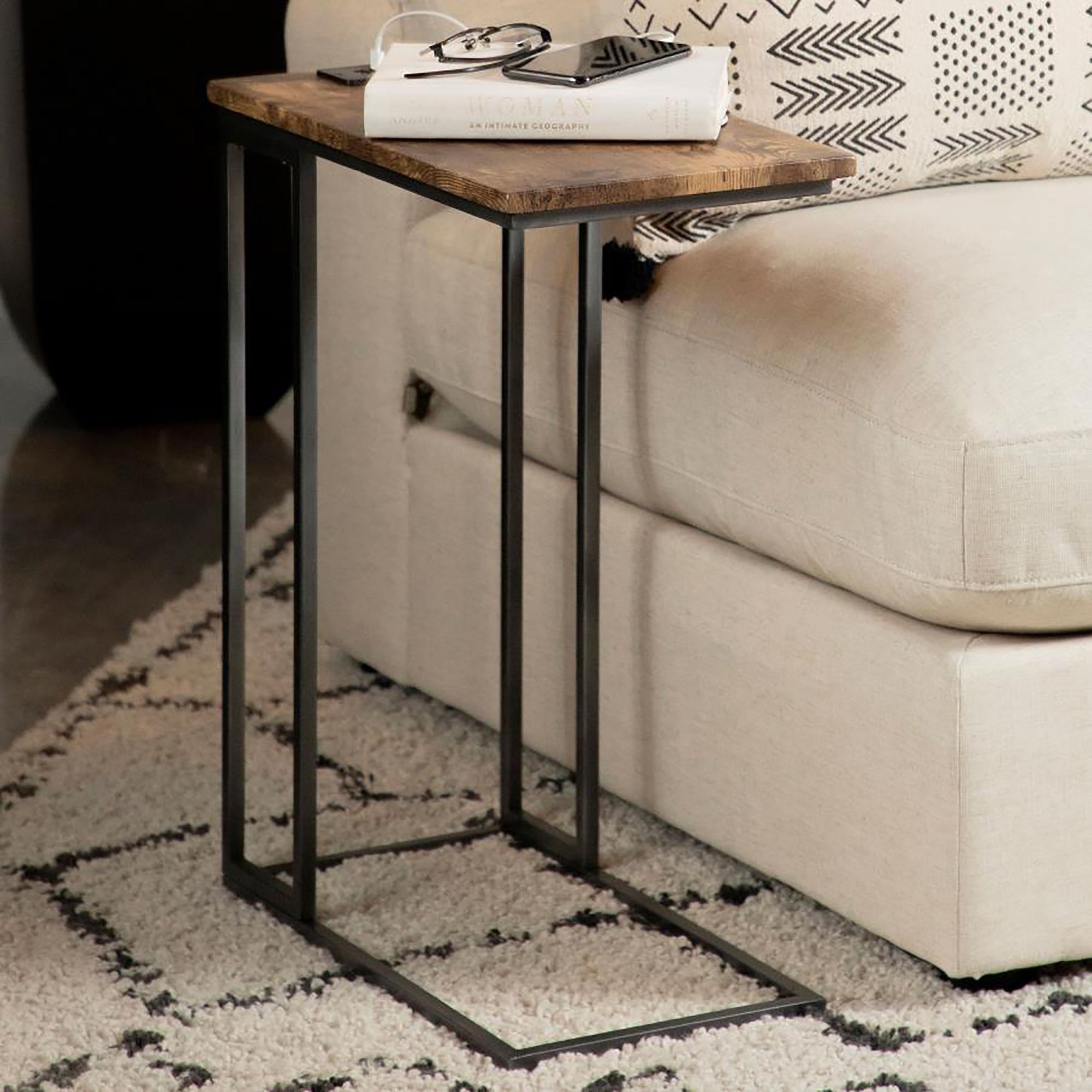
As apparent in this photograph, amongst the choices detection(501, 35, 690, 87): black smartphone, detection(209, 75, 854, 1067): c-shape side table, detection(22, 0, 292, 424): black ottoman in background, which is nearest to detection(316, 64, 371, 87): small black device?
detection(209, 75, 854, 1067): c-shape side table

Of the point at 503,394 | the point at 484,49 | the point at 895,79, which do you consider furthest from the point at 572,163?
the point at 895,79

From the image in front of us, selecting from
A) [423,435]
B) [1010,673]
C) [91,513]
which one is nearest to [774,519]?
[1010,673]

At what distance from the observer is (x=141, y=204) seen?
9.43 feet

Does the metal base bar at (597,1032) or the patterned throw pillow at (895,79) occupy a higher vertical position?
the patterned throw pillow at (895,79)

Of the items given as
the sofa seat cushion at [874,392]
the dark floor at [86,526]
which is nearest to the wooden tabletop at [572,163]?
the sofa seat cushion at [874,392]

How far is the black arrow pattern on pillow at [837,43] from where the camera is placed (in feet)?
5.20

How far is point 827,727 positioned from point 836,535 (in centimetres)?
15

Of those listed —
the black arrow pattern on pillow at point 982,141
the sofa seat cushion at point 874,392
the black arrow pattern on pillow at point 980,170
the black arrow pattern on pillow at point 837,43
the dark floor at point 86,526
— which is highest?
the black arrow pattern on pillow at point 837,43

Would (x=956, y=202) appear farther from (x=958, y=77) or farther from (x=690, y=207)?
(x=690, y=207)

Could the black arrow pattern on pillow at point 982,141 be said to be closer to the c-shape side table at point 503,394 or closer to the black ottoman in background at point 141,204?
the c-shape side table at point 503,394

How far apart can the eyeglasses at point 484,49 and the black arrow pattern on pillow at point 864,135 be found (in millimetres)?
248

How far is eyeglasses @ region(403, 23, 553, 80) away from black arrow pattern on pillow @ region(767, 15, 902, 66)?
0.67 feet

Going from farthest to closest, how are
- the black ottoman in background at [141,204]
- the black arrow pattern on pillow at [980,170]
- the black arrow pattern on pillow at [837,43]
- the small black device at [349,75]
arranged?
1. the black ottoman in background at [141,204]
2. the black arrow pattern on pillow at [980,170]
3. the black arrow pattern on pillow at [837,43]
4. the small black device at [349,75]

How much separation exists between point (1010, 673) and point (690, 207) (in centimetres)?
38
